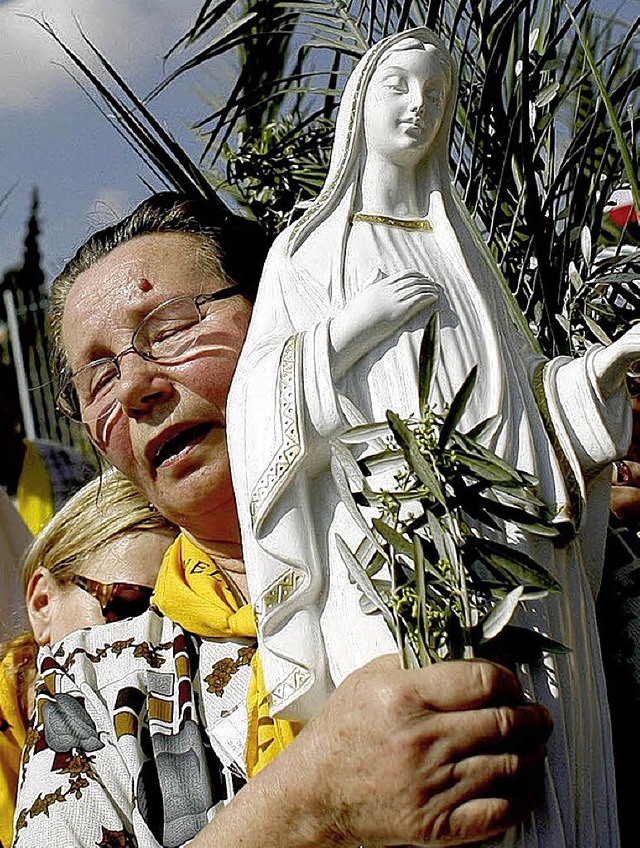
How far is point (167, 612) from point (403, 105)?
590 mm

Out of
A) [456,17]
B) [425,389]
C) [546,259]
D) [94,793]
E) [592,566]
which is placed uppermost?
[456,17]

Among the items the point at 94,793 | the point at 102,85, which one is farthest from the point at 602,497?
the point at 102,85

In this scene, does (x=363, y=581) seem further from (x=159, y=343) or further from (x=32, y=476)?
(x=32, y=476)

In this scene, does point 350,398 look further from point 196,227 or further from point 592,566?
point 196,227

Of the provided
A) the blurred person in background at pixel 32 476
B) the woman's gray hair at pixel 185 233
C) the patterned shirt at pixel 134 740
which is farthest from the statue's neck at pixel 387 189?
the blurred person in background at pixel 32 476

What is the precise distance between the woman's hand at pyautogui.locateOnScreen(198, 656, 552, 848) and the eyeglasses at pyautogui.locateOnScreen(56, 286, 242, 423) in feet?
1.66

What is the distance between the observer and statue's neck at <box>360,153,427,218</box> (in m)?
1.14

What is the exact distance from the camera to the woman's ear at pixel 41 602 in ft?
6.40

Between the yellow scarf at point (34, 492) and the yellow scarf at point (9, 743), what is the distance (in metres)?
0.88

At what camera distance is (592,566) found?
3.69 feet

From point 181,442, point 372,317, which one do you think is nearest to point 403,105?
point 372,317

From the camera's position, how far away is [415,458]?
963mm

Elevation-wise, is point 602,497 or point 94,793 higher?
point 602,497

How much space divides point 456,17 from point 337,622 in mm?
919
